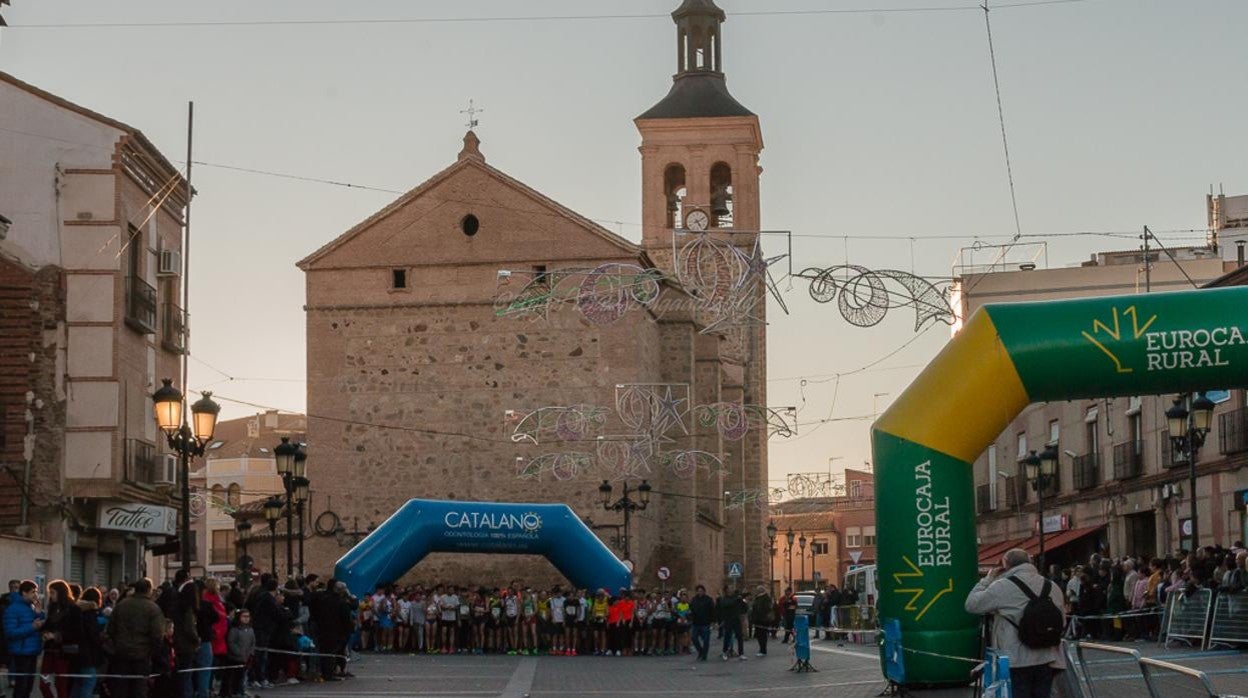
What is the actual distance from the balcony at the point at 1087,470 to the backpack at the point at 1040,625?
32237 mm

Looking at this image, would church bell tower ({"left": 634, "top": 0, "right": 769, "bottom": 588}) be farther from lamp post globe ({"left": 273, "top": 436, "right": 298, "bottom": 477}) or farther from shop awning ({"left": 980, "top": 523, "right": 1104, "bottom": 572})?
lamp post globe ({"left": 273, "top": 436, "right": 298, "bottom": 477})

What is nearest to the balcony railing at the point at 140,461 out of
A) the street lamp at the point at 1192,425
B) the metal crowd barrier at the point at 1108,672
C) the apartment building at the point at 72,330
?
the apartment building at the point at 72,330

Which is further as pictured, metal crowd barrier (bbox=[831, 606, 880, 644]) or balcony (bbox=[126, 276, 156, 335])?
metal crowd barrier (bbox=[831, 606, 880, 644])

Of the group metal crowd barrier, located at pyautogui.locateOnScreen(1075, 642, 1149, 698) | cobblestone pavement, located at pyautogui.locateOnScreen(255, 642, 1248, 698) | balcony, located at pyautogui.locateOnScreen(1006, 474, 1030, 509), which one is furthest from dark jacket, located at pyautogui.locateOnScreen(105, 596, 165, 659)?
balcony, located at pyautogui.locateOnScreen(1006, 474, 1030, 509)

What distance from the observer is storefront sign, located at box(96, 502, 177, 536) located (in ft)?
102

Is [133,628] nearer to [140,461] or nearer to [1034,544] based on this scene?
[140,461]

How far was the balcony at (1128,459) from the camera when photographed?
42.2 m

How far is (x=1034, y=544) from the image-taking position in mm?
48531

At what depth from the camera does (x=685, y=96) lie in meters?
71.6

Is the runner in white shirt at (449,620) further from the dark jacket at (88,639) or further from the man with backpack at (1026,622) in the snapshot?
the man with backpack at (1026,622)

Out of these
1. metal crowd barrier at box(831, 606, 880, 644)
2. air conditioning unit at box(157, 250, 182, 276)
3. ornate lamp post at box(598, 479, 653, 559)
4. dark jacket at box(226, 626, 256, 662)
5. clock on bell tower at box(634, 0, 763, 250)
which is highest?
clock on bell tower at box(634, 0, 763, 250)

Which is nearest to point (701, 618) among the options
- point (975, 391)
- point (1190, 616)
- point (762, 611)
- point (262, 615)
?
point (762, 611)

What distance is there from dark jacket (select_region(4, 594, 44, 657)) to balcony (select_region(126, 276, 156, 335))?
45.3 ft

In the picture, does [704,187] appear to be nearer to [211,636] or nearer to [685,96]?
[685,96]
